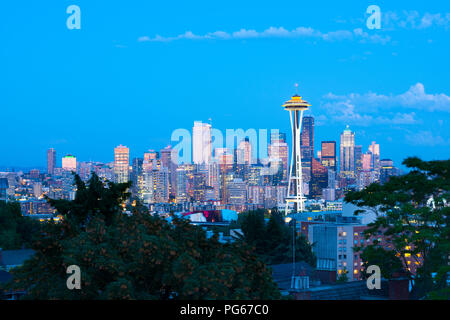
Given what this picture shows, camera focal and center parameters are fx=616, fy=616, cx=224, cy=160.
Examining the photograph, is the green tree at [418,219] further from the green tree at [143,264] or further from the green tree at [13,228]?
the green tree at [13,228]

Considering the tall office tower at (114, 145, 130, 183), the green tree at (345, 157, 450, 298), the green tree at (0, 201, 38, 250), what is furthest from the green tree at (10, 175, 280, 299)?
the tall office tower at (114, 145, 130, 183)

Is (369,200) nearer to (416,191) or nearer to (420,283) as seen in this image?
(416,191)

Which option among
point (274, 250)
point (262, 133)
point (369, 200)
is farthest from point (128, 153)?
point (369, 200)

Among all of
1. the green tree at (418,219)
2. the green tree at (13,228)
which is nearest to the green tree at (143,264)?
the green tree at (418,219)

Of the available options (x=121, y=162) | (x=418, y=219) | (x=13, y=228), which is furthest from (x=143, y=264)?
(x=121, y=162)

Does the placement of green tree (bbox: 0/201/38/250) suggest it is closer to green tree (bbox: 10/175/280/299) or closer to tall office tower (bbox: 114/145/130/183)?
green tree (bbox: 10/175/280/299)

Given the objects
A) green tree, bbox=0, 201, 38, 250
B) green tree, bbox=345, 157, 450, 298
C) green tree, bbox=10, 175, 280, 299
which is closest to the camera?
green tree, bbox=10, 175, 280, 299

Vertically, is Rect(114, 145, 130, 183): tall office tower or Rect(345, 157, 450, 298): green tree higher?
Rect(114, 145, 130, 183): tall office tower
